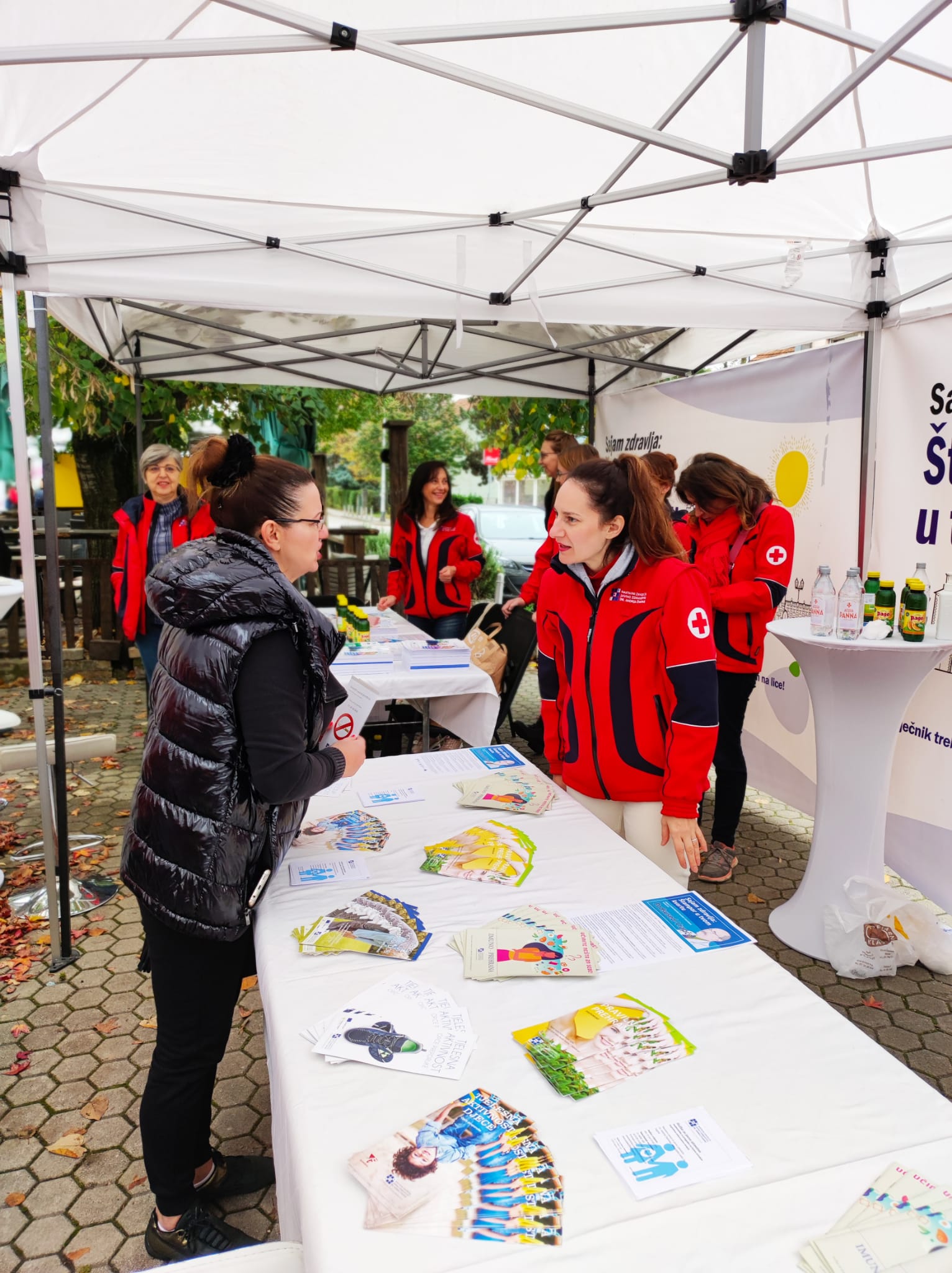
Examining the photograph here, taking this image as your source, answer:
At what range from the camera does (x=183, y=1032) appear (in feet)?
5.36

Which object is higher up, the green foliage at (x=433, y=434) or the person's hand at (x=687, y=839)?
the green foliage at (x=433, y=434)

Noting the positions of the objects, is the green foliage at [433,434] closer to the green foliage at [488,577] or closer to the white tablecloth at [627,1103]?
the green foliage at [488,577]

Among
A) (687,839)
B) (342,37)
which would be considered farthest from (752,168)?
(687,839)

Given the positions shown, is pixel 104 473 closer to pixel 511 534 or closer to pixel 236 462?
pixel 511 534

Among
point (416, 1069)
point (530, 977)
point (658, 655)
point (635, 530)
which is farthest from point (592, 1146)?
point (635, 530)

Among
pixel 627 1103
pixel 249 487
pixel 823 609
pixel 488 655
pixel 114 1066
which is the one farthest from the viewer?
pixel 488 655

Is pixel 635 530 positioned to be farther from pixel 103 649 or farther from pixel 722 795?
pixel 103 649

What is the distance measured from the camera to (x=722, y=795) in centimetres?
389

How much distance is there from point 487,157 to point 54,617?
238 centimetres

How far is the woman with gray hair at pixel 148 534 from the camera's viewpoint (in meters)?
4.64

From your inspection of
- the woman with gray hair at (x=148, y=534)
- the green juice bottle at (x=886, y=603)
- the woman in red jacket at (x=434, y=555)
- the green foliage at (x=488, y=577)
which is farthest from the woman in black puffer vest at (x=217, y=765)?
the green foliage at (x=488, y=577)

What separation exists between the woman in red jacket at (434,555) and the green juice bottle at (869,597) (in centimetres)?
266

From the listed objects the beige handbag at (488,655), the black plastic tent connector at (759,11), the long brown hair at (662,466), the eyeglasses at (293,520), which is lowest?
the beige handbag at (488,655)

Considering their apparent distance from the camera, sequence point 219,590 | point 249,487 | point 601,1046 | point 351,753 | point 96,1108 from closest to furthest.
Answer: point 601,1046 → point 219,590 → point 249,487 → point 351,753 → point 96,1108
